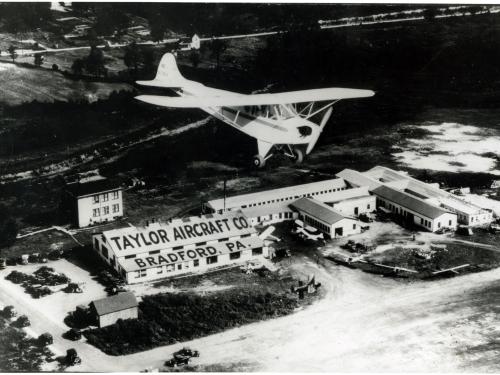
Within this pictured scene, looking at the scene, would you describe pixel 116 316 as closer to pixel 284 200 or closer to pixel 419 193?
pixel 284 200

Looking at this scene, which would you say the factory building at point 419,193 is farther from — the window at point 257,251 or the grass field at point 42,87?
the grass field at point 42,87

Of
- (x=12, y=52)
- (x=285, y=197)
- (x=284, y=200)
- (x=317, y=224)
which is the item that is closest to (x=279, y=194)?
(x=285, y=197)

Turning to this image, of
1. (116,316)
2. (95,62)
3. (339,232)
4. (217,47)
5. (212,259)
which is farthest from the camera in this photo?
(217,47)

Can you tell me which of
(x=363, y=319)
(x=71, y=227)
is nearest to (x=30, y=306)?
(x=71, y=227)

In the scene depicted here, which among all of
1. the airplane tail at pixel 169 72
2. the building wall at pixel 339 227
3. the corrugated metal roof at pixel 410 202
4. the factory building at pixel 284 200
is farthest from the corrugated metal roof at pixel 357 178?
the airplane tail at pixel 169 72

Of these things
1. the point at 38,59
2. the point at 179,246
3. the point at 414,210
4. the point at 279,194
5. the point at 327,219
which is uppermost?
the point at 38,59

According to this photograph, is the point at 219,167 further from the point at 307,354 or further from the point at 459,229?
the point at 307,354

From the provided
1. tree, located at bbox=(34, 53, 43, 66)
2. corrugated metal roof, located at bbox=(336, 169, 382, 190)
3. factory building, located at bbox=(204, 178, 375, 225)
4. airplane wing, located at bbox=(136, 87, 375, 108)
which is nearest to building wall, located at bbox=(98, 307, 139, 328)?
factory building, located at bbox=(204, 178, 375, 225)
